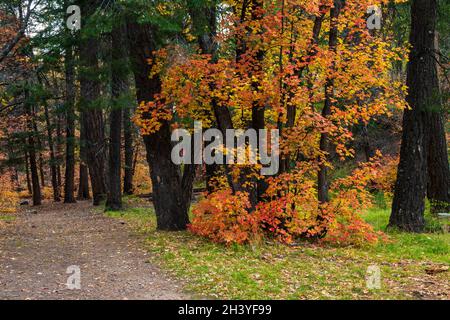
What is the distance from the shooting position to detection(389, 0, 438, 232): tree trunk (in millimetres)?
10898

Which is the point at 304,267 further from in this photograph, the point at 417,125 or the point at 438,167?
the point at 438,167

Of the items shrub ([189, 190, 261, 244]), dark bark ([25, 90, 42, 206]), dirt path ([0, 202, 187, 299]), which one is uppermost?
dark bark ([25, 90, 42, 206])

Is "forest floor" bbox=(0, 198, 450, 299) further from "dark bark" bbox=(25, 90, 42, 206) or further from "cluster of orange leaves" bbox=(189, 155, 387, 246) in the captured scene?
"dark bark" bbox=(25, 90, 42, 206)

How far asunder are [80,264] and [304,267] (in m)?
4.18

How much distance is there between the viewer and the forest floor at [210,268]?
6520 mm

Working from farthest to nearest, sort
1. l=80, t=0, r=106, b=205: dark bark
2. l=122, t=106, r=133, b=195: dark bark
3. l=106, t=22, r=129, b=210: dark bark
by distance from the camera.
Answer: l=122, t=106, r=133, b=195: dark bark, l=80, t=0, r=106, b=205: dark bark, l=106, t=22, r=129, b=210: dark bark

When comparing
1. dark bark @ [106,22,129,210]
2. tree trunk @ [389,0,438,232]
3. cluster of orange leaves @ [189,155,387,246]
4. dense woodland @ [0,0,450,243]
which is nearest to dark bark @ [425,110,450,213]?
dense woodland @ [0,0,450,243]

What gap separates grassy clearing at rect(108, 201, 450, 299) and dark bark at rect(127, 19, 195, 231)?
3.20 ft

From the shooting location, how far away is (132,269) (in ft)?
26.5

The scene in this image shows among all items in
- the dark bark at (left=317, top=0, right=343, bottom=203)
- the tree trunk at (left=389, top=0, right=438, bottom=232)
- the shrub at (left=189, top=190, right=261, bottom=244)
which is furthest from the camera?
the tree trunk at (left=389, top=0, right=438, bottom=232)

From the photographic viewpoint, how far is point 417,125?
10938 millimetres

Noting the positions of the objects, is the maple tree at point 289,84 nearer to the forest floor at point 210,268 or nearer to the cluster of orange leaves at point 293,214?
the cluster of orange leaves at point 293,214
